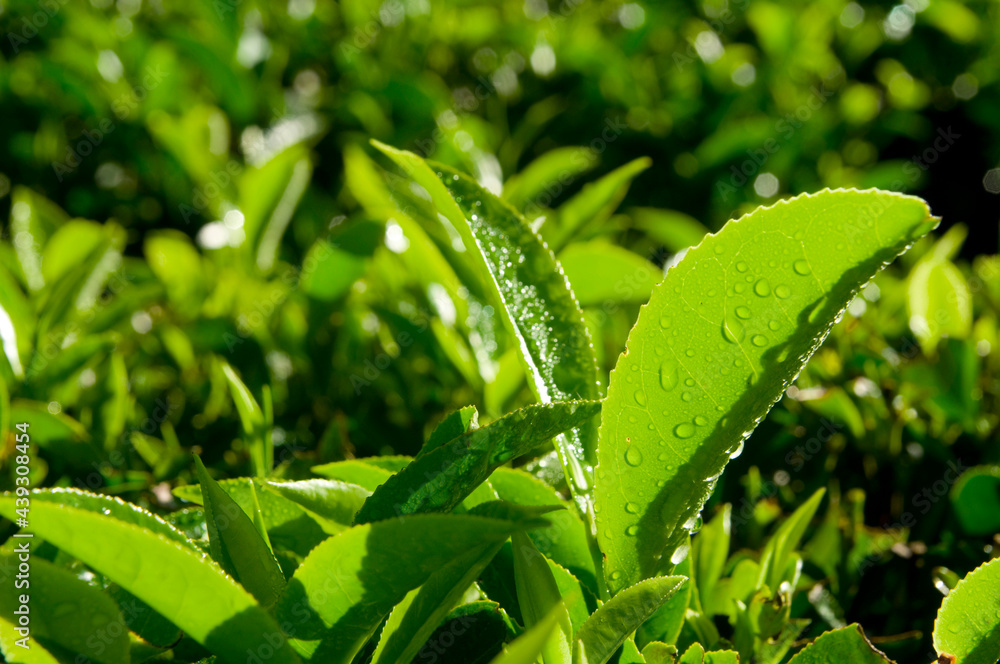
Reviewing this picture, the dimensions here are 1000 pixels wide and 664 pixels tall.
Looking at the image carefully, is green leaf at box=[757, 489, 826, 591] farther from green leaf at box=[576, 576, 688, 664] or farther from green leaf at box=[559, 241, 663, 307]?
green leaf at box=[559, 241, 663, 307]

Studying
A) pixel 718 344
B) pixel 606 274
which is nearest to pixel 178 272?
pixel 606 274

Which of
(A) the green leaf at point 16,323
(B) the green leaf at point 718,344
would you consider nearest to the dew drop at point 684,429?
(B) the green leaf at point 718,344

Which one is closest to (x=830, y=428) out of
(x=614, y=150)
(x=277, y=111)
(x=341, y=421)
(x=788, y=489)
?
(x=788, y=489)

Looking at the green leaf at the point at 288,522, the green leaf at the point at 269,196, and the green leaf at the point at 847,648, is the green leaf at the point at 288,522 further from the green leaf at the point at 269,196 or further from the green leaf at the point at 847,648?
the green leaf at the point at 269,196

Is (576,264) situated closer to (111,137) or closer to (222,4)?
(111,137)

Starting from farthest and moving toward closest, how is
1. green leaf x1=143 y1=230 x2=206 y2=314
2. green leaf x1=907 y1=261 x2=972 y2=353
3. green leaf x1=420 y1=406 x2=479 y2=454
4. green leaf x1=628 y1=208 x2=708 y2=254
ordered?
green leaf x1=628 y1=208 x2=708 y2=254
green leaf x1=143 y1=230 x2=206 y2=314
green leaf x1=907 y1=261 x2=972 y2=353
green leaf x1=420 y1=406 x2=479 y2=454

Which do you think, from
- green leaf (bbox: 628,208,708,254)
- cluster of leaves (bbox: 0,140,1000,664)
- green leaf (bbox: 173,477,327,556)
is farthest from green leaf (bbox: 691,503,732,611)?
green leaf (bbox: 628,208,708,254)
